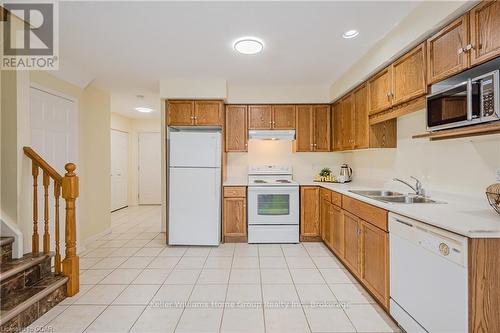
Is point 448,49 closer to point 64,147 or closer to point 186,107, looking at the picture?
point 186,107

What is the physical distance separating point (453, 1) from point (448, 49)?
0.30 meters

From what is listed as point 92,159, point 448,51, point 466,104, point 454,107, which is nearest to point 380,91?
point 448,51

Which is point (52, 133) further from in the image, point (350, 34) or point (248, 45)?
point (350, 34)

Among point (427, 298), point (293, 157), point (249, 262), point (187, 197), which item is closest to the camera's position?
point (427, 298)

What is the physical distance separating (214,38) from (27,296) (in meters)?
2.81

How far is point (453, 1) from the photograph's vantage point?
1.66 m

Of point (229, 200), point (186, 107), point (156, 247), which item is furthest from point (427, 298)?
point (186, 107)

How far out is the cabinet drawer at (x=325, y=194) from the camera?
3.39m

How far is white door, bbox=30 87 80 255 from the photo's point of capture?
9.14 ft

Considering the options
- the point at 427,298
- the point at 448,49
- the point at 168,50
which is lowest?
the point at 427,298

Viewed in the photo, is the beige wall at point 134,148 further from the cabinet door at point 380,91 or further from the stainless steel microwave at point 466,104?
the stainless steel microwave at point 466,104

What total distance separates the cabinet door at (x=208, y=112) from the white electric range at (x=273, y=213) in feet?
3.77

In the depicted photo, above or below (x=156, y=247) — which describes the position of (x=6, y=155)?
above

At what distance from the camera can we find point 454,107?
1685 millimetres
